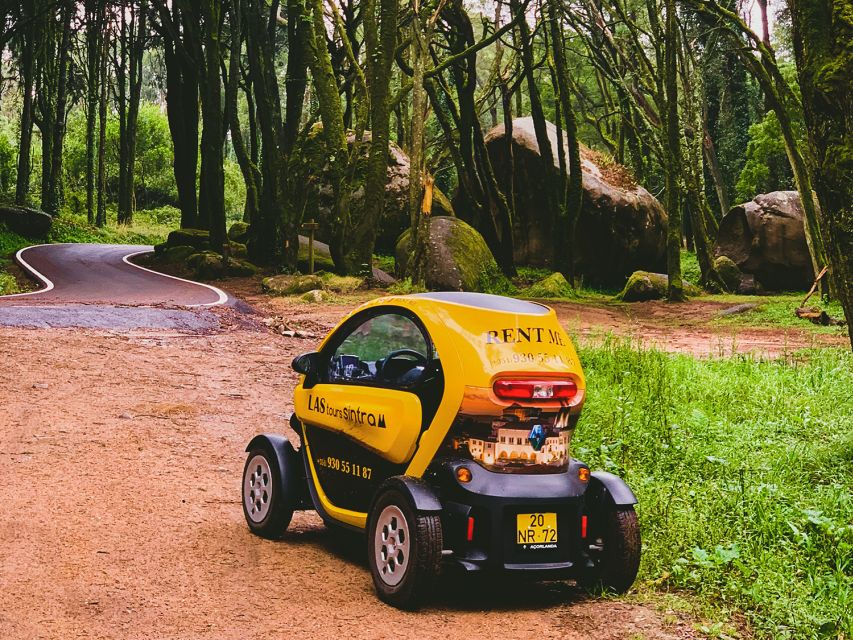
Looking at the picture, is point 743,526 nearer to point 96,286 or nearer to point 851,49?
point 851,49

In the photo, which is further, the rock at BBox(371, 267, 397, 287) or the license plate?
the rock at BBox(371, 267, 397, 287)

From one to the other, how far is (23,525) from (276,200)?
20565 millimetres

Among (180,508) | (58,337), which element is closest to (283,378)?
(58,337)

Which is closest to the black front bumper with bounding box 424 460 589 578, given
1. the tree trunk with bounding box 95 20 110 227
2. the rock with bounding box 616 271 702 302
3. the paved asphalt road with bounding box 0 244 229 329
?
the paved asphalt road with bounding box 0 244 229 329

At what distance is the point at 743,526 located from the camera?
6.20 m

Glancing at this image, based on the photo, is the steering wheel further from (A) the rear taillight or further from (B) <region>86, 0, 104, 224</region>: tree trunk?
(B) <region>86, 0, 104, 224</region>: tree trunk

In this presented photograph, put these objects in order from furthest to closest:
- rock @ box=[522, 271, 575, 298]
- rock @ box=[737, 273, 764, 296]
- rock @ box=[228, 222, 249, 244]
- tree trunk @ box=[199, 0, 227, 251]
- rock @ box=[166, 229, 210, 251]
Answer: rock @ box=[228, 222, 249, 244] < rock @ box=[166, 229, 210, 251] < tree trunk @ box=[199, 0, 227, 251] < rock @ box=[737, 273, 764, 296] < rock @ box=[522, 271, 575, 298]

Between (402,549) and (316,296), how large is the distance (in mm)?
16132

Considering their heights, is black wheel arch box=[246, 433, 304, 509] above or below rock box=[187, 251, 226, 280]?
Result: below

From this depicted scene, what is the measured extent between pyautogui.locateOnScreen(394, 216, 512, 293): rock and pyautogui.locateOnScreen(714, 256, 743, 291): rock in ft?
21.7

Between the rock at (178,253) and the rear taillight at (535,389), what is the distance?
28.5 metres

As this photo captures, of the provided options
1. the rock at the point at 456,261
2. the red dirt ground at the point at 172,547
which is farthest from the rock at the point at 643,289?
the red dirt ground at the point at 172,547

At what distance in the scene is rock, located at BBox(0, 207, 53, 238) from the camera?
128 ft

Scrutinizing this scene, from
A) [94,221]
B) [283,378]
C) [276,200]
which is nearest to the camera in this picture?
[283,378]
